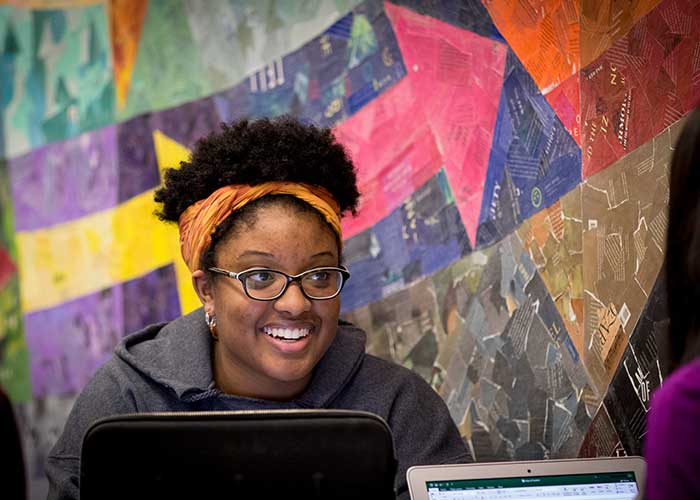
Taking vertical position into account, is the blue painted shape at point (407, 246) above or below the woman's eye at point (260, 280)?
above

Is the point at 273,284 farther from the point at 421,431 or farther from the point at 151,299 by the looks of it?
the point at 151,299

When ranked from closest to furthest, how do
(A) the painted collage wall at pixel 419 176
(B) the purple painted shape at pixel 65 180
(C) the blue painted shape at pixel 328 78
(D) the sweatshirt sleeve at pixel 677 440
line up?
(D) the sweatshirt sleeve at pixel 677 440 → (A) the painted collage wall at pixel 419 176 → (C) the blue painted shape at pixel 328 78 → (B) the purple painted shape at pixel 65 180

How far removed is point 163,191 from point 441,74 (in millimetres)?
682

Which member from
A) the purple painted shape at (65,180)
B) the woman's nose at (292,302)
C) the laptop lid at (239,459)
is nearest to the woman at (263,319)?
the woman's nose at (292,302)

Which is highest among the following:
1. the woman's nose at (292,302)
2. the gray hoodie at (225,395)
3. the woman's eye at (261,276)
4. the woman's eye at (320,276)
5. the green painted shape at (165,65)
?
the green painted shape at (165,65)

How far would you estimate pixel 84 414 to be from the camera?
5.82ft

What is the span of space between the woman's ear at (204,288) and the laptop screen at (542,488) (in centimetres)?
58

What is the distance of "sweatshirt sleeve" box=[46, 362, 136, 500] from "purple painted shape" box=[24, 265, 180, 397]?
1.10 metres

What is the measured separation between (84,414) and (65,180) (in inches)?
66.0

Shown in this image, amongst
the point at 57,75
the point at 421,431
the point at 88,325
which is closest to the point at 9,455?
the point at 421,431

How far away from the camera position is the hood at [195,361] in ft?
5.77

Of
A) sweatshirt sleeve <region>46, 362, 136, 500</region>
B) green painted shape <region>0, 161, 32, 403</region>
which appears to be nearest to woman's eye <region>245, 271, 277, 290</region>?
sweatshirt sleeve <region>46, 362, 136, 500</region>

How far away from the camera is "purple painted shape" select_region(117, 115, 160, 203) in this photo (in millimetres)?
3006

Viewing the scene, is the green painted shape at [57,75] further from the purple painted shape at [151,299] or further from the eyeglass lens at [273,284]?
the eyeglass lens at [273,284]
